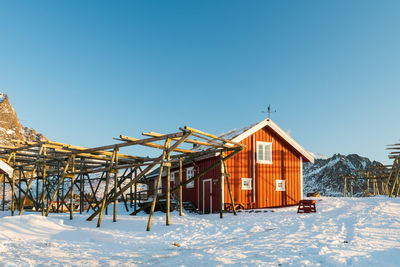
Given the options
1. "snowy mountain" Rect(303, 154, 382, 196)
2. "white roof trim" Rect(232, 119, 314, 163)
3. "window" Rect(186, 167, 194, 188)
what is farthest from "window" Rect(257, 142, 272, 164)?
"snowy mountain" Rect(303, 154, 382, 196)

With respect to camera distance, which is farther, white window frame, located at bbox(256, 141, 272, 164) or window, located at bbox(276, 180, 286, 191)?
window, located at bbox(276, 180, 286, 191)

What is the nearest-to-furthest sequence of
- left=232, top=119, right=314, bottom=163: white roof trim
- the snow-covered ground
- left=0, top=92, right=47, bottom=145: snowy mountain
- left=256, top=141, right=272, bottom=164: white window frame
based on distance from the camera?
the snow-covered ground, left=232, top=119, right=314, bottom=163: white roof trim, left=256, top=141, right=272, bottom=164: white window frame, left=0, top=92, right=47, bottom=145: snowy mountain

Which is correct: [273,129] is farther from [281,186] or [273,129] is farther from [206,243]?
[206,243]

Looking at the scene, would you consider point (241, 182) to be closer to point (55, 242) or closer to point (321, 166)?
point (55, 242)

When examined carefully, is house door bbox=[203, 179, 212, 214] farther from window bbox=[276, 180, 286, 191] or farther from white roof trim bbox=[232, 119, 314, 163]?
window bbox=[276, 180, 286, 191]

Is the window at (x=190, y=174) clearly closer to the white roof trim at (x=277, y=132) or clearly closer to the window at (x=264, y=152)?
the white roof trim at (x=277, y=132)

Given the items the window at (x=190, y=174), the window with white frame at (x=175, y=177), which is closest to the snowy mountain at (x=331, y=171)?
the window with white frame at (x=175, y=177)

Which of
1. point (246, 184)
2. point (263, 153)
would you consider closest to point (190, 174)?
point (246, 184)

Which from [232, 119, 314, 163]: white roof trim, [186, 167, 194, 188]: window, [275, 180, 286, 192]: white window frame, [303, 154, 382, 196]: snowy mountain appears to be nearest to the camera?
[232, 119, 314, 163]: white roof trim

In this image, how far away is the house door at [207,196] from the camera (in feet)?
71.2

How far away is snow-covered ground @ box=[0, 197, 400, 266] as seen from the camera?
7392 mm

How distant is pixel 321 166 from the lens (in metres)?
88.3

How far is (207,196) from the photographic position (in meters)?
22.0

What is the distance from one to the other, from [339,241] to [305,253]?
1.98 m
